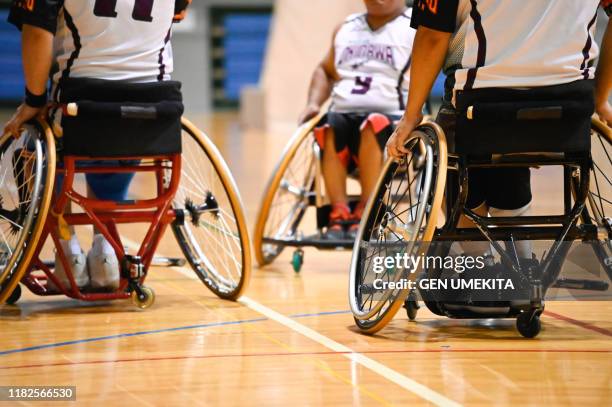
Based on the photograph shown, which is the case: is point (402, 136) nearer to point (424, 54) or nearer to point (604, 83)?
point (424, 54)

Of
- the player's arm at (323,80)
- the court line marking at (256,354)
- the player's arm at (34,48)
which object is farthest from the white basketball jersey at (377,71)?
the court line marking at (256,354)

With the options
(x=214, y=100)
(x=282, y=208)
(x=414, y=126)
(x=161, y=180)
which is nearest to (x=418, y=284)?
(x=414, y=126)

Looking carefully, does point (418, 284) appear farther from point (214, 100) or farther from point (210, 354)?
point (214, 100)

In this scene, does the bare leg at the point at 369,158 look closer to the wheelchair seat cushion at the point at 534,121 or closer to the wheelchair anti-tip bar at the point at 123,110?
the wheelchair anti-tip bar at the point at 123,110

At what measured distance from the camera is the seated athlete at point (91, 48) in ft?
10.7

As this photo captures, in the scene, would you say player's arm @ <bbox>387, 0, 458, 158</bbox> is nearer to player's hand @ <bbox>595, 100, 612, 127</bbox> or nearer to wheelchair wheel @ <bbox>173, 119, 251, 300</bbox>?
player's hand @ <bbox>595, 100, 612, 127</bbox>

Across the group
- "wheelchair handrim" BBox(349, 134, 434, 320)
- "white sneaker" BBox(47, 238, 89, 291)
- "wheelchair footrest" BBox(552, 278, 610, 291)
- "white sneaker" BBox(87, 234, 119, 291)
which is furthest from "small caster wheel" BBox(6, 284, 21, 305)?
"wheelchair footrest" BBox(552, 278, 610, 291)

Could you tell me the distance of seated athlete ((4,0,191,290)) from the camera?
326 cm

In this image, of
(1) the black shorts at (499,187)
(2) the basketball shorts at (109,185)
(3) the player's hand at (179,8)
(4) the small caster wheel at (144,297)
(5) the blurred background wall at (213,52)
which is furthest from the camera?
(5) the blurred background wall at (213,52)

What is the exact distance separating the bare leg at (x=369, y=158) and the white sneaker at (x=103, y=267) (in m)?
1.18

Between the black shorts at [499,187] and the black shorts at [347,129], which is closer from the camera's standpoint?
the black shorts at [499,187]

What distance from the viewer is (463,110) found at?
278 centimetres

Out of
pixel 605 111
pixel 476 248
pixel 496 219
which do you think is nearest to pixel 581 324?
pixel 476 248

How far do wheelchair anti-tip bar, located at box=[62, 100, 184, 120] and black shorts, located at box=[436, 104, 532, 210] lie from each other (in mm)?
977
